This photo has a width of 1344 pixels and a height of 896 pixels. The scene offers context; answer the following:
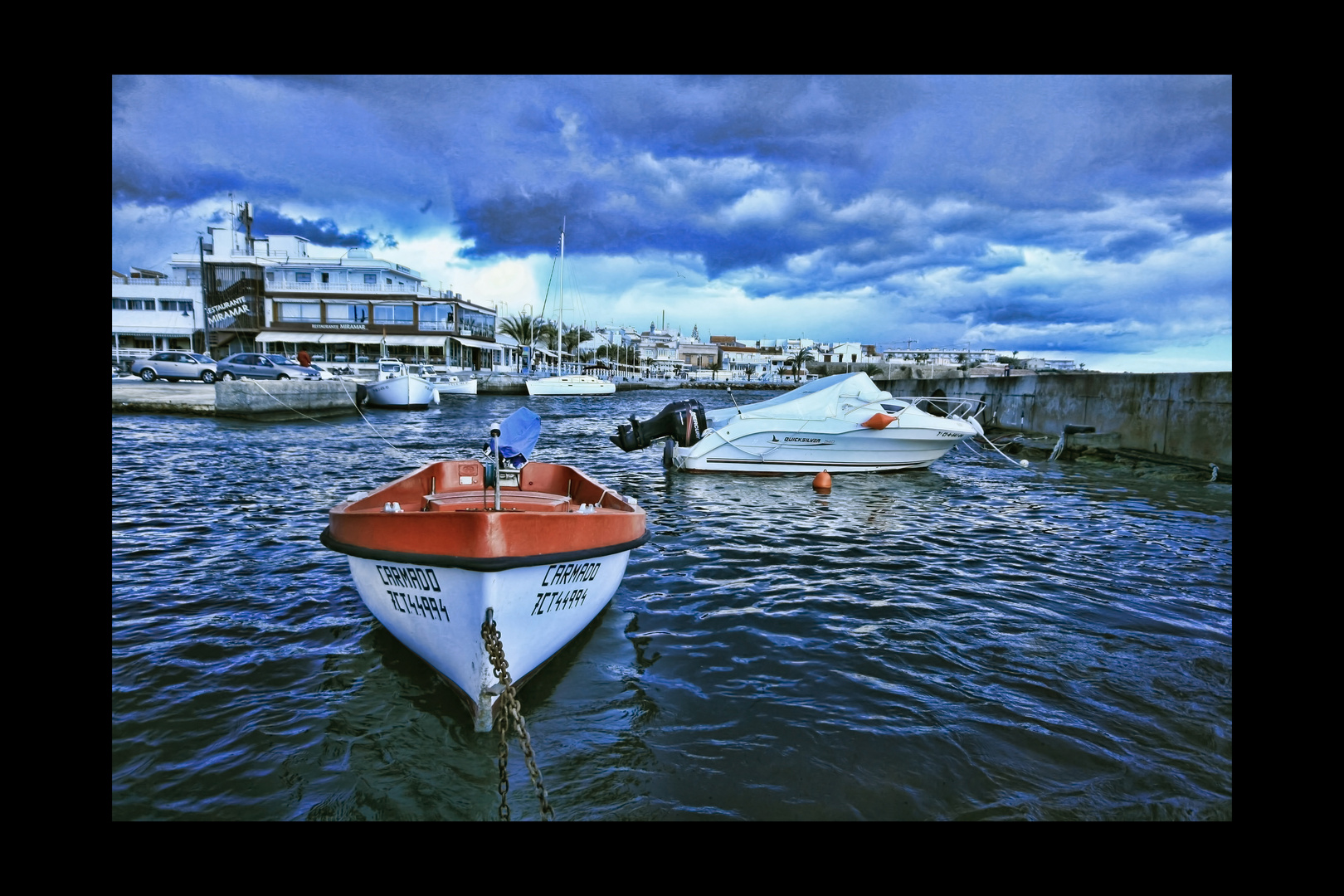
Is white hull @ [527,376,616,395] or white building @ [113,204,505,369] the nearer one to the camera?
white hull @ [527,376,616,395]

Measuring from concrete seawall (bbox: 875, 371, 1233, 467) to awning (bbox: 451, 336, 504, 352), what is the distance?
47.0 metres

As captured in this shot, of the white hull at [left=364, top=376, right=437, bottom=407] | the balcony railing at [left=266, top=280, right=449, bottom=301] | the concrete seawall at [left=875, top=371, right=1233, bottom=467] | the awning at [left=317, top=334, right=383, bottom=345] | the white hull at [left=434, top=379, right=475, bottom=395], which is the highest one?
the balcony railing at [left=266, top=280, right=449, bottom=301]

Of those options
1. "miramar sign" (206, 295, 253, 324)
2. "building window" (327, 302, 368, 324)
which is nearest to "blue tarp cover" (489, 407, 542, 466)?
"building window" (327, 302, 368, 324)

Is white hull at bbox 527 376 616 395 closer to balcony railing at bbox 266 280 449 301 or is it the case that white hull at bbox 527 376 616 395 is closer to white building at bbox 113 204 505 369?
white building at bbox 113 204 505 369

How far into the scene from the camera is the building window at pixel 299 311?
5722cm

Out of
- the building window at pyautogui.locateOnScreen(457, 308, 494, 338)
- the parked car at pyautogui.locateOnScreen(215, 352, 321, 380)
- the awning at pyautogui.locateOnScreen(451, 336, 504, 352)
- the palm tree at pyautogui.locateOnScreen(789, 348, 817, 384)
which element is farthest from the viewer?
the palm tree at pyautogui.locateOnScreen(789, 348, 817, 384)

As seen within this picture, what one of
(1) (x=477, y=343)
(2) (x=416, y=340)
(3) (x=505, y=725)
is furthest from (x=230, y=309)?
(3) (x=505, y=725)

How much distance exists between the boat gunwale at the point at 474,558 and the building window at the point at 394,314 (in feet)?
192

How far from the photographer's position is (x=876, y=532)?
10.8m

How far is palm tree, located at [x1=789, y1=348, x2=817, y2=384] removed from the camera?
404 ft

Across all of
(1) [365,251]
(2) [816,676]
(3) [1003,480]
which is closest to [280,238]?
(1) [365,251]

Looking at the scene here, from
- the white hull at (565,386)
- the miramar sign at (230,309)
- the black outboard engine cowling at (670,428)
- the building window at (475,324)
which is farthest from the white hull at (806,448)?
→ the miramar sign at (230,309)

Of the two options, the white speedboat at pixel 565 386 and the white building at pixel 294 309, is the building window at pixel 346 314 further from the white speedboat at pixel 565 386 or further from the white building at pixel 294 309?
the white speedboat at pixel 565 386
